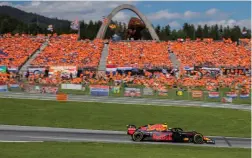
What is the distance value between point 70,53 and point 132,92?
35559mm

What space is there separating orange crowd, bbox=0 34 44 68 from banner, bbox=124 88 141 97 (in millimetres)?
28527

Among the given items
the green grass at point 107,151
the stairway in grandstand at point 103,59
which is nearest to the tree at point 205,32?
the stairway in grandstand at point 103,59

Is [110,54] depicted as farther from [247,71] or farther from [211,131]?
[211,131]

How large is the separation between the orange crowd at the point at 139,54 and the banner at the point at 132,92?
24.5m

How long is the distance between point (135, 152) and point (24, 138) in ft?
27.8

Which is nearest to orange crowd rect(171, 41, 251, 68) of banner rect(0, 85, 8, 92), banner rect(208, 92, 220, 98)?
banner rect(208, 92, 220, 98)

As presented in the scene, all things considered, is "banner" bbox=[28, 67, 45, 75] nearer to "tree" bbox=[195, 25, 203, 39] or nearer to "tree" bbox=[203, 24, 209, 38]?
"tree" bbox=[203, 24, 209, 38]

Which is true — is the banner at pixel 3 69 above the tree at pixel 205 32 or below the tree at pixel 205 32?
below

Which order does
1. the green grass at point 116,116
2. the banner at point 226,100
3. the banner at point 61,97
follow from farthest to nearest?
the banner at point 226,100
the banner at point 61,97
the green grass at point 116,116

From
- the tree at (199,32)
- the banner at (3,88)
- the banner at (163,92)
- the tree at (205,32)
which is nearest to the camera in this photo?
the banner at (163,92)

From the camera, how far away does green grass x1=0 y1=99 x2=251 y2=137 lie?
35656 millimetres

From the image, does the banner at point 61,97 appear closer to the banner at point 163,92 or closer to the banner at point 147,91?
the banner at point 147,91

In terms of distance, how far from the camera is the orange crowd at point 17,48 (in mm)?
74562

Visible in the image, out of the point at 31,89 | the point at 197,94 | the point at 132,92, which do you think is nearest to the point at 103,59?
the point at 31,89
